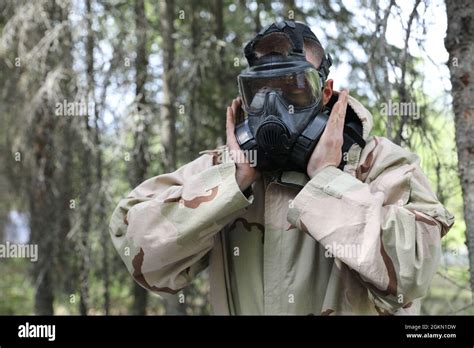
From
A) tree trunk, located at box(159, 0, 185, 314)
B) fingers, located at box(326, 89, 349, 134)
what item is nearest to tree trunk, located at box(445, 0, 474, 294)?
fingers, located at box(326, 89, 349, 134)

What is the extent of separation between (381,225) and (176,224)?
0.71 metres

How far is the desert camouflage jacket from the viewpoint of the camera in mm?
2119

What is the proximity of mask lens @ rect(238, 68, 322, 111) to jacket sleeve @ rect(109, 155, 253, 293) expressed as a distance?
28 centimetres

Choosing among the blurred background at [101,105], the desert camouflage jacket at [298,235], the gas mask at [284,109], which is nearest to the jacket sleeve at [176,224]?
the desert camouflage jacket at [298,235]

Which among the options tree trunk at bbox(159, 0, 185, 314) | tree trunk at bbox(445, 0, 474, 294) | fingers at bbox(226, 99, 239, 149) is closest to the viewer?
fingers at bbox(226, 99, 239, 149)

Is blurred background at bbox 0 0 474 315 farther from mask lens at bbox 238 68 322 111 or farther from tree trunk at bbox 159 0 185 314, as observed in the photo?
mask lens at bbox 238 68 322 111

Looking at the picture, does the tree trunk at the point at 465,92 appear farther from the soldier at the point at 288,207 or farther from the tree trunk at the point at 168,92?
the tree trunk at the point at 168,92

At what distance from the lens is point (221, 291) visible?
2447 mm

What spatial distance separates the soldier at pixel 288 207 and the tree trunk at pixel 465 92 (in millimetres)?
924

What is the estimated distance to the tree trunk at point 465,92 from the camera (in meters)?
3.18

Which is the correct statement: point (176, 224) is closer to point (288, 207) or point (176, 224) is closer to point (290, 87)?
point (288, 207)
